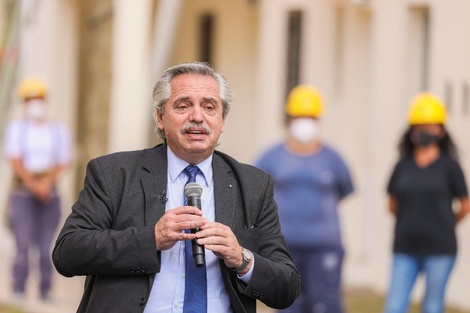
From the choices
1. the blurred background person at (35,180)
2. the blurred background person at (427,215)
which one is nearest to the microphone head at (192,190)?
the blurred background person at (427,215)

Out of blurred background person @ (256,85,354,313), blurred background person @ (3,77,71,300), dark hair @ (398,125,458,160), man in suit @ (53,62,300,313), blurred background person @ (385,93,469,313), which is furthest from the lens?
blurred background person @ (3,77,71,300)

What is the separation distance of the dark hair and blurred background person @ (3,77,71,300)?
357cm

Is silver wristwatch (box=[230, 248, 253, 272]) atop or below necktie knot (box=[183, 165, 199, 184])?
below

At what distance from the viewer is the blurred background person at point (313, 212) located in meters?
10.7

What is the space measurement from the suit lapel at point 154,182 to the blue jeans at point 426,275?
5284 millimetres

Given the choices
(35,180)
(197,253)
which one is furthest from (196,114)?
(35,180)

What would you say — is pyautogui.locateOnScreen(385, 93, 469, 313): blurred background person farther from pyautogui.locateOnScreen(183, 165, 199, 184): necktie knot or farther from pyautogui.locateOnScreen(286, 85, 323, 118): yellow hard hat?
pyautogui.locateOnScreen(183, 165, 199, 184): necktie knot

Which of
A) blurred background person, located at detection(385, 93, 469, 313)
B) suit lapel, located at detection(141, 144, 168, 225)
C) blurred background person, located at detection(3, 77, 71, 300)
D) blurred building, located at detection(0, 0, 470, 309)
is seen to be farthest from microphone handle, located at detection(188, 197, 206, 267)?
blurred background person, located at detection(3, 77, 71, 300)

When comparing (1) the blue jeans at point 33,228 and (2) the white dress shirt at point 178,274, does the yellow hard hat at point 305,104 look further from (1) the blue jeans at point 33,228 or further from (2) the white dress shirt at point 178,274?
(2) the white dress shirt at point 178,274

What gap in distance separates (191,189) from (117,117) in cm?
940

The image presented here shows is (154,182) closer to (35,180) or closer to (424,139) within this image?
(424,139)

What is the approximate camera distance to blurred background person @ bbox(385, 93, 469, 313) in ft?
34.6

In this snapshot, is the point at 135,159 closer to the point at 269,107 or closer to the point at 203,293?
the point at 203,293

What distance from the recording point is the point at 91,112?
59.0 ft
